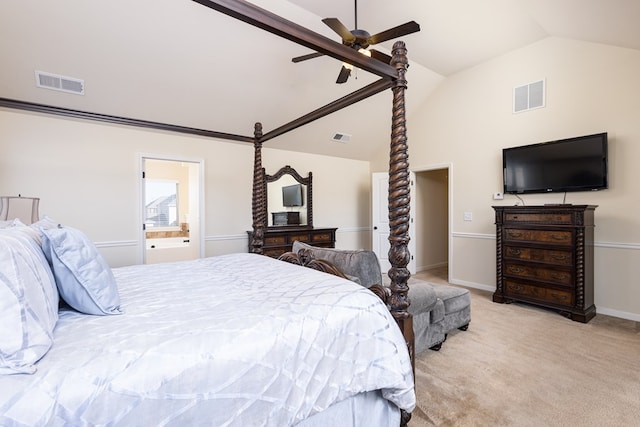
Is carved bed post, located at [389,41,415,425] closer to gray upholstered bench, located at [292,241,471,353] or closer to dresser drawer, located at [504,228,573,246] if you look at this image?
gray upholstered bench, located at [292,241,471,353]

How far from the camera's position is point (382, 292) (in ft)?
5.61


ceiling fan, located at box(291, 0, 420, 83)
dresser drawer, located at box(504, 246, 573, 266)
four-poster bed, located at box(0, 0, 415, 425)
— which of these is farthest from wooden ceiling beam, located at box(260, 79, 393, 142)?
dresser drawer, located at box(504, 246, 573, 266)

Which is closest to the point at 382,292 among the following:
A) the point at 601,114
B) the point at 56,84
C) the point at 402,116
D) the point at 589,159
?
the point at 402,116

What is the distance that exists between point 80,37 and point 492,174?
5.09m

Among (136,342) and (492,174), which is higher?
(492,174)

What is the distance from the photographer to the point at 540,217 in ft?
11.3

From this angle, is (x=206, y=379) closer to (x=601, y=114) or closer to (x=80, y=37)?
(x=80, y=37)

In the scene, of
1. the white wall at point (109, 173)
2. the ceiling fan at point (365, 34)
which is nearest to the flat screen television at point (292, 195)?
the white wall at point (109, 173)

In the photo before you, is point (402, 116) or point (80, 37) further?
point (80, 37)

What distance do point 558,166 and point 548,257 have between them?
112cm

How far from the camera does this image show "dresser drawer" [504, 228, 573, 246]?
3.26 m

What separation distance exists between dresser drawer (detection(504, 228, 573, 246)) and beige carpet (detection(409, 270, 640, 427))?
→ 85 cm

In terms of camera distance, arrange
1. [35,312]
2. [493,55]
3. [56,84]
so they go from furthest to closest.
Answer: [493,55], [56,84], [35,312]

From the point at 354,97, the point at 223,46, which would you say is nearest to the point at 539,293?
the point at 354,97
